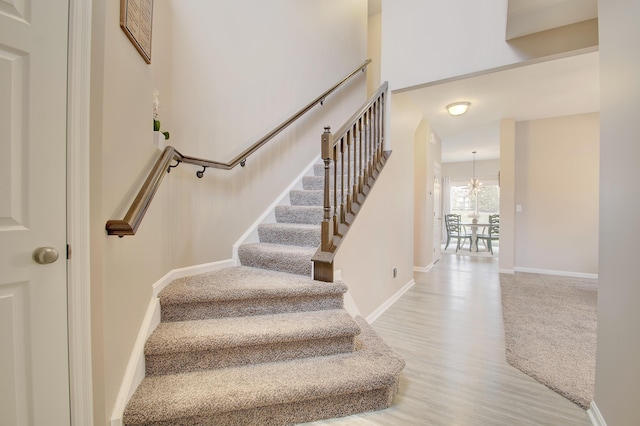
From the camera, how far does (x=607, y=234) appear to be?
4.37ft

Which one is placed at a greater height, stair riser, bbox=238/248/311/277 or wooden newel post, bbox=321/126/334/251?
wooden newel post, bbox=321/126/334/251

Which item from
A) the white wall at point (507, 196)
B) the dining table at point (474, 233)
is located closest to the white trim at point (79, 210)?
the white wall at point (507, 196)

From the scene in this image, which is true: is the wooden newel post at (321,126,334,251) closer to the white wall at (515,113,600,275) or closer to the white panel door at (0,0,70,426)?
the white panel door at (0,0,70,426)

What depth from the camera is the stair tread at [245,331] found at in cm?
146

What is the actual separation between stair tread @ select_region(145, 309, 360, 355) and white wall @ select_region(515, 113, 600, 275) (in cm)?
481

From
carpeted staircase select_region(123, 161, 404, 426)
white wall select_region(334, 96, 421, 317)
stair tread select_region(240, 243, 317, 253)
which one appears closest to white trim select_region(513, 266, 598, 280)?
white wall select_region(334, 96, 421, 317)

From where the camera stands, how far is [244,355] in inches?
61.5

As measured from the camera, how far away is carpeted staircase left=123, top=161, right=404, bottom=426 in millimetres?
1306

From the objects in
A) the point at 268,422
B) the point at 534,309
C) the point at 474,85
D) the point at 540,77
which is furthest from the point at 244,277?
the point at 540,77

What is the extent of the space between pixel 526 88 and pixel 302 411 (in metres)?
4.45

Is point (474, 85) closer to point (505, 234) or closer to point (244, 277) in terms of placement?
point (505, 234)

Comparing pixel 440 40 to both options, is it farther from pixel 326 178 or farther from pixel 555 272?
pixel 555 272

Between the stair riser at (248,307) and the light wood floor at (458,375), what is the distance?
2.19ft

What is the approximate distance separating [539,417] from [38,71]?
2745mm
